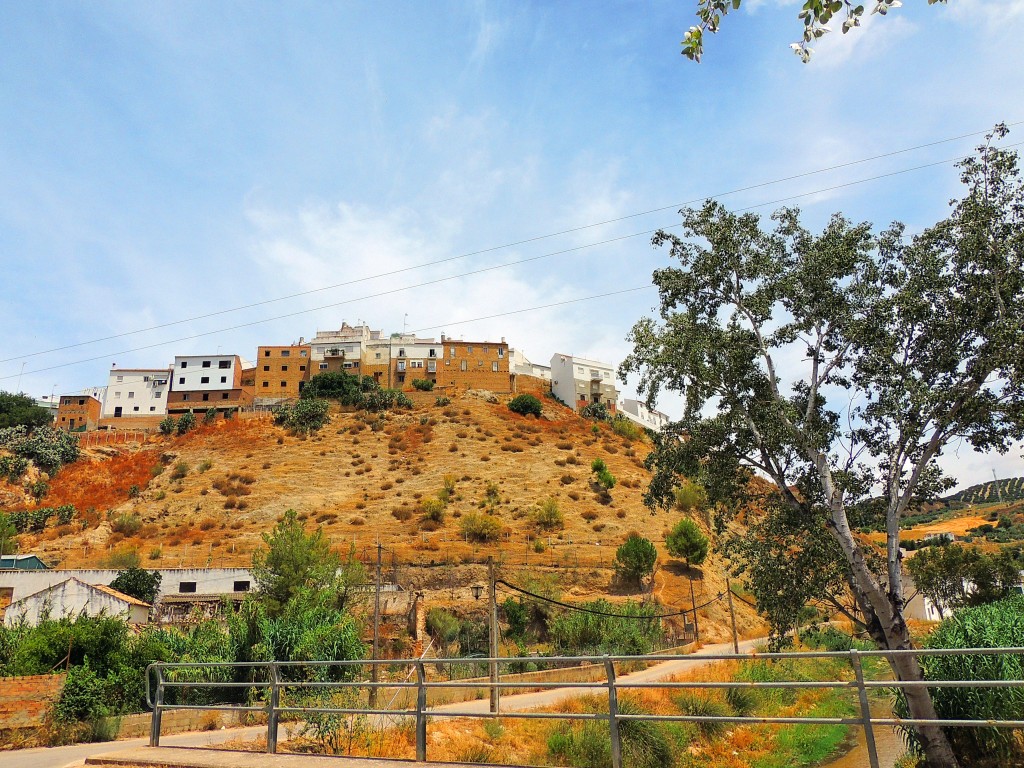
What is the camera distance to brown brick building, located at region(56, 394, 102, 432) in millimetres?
84438

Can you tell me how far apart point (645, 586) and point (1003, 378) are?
31281 mm

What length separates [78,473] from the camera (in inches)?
2670

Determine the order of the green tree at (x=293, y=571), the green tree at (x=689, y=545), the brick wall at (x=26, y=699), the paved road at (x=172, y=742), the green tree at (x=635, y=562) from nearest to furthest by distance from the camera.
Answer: the paved road at (x=172, y=742) < the brick wall at (x=26, y=699) < the green tree at (x=293, y=571) < the green tree at (x=635, y=562) < the green tree at (x=689, y=545)

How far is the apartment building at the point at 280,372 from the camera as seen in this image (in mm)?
85062

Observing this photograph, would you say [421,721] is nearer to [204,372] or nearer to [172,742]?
[172,742]

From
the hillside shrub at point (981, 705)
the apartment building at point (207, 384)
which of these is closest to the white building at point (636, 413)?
the apartment building at point (207, 384)

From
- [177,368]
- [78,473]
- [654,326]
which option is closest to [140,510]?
[78,473]

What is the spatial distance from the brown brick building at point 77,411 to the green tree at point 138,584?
53.7 metres

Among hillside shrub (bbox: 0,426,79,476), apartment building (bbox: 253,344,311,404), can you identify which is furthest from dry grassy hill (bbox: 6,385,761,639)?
apartment building (bbox: 253,344,311,404)

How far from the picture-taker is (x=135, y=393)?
280 ft

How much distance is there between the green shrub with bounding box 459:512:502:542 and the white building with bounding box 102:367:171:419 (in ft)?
168

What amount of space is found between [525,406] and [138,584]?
48.5 meters

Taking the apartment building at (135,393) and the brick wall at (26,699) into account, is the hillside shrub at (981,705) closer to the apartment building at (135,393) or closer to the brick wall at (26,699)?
the brick wall at (26,699)

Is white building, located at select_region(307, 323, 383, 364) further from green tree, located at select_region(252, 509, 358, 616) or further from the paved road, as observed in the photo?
the paved road
